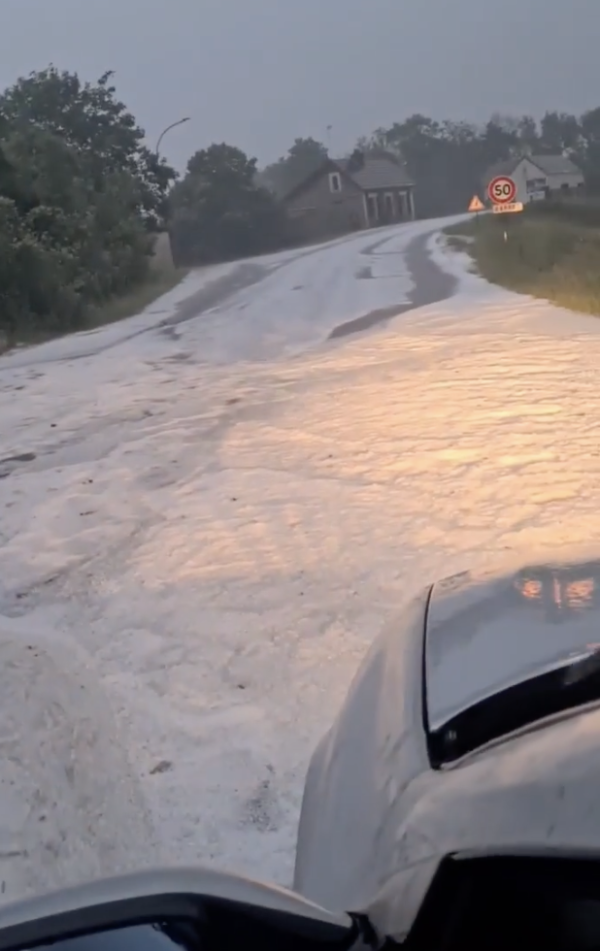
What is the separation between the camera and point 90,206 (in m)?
30.8

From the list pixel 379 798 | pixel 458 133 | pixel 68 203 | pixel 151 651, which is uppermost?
pixel 458 133

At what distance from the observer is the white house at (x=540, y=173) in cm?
9044

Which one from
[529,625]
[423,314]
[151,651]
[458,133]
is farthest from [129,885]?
[458,133]

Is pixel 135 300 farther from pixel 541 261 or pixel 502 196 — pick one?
pixel 541 261

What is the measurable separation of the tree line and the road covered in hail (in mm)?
10315

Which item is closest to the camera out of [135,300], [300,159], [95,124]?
[135,300]

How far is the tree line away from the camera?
23422 mm

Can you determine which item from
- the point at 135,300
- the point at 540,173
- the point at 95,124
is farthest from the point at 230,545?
the point at 540,173

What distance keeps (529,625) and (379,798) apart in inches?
24.0

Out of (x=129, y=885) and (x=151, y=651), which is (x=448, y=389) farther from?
(x=129, y=885)

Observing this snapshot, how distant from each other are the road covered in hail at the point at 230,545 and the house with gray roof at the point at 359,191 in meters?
60.3

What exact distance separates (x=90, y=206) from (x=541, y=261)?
13.6 metres

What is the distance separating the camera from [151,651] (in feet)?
16.6

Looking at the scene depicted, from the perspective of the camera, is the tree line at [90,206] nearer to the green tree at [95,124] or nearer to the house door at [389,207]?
the green tree at [95,124]
